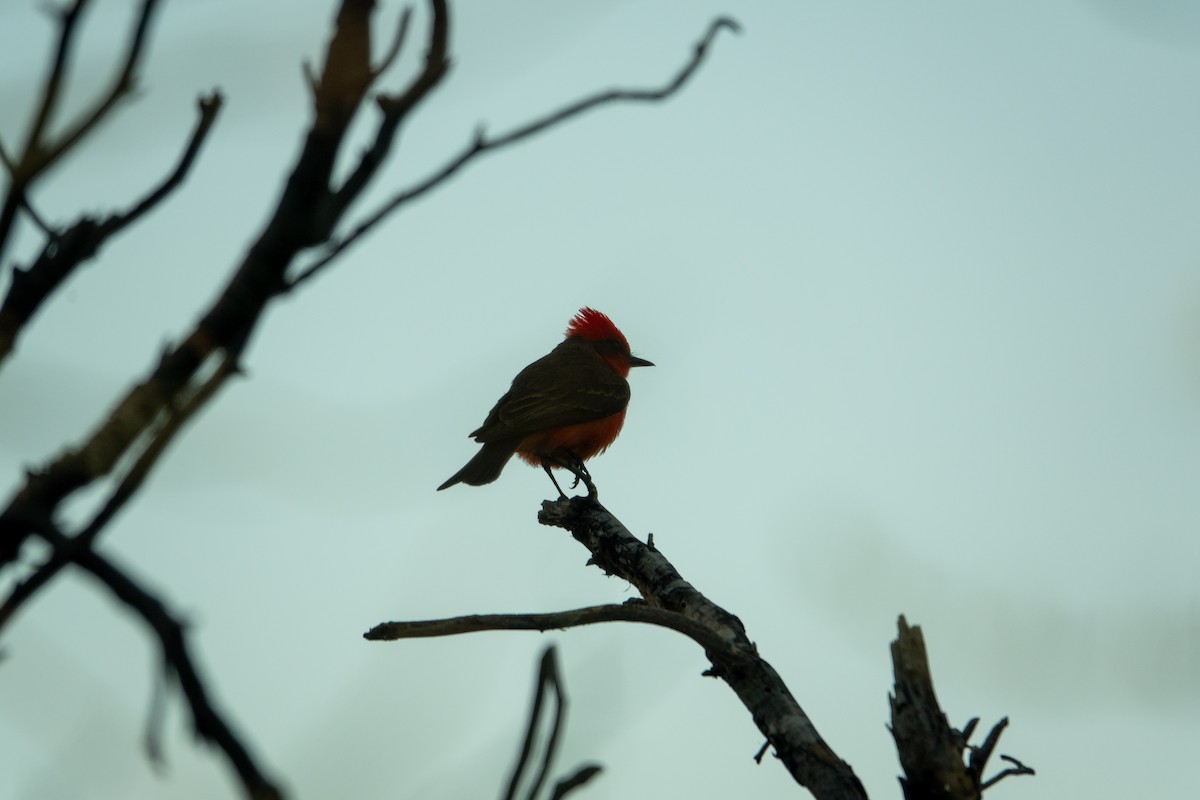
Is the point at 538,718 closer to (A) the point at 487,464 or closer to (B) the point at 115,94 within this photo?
(B) the point at 115,94

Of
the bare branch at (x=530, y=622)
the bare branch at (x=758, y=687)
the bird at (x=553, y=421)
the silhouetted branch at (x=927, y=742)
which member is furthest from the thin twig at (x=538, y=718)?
the bird at (x=553, y=421)

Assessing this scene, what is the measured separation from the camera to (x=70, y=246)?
1596 millimetres

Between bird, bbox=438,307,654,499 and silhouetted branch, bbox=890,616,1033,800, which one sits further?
bird, bbox=438,307,654,499

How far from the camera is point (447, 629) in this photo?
3.20 meters

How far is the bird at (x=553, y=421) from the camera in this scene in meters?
8.48

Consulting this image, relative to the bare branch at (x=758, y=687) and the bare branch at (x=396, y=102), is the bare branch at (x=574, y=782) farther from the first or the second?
the bare branch at (x=758, y=687)

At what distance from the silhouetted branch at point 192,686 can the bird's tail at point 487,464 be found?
7.21 m

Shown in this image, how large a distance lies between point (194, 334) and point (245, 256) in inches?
3.8

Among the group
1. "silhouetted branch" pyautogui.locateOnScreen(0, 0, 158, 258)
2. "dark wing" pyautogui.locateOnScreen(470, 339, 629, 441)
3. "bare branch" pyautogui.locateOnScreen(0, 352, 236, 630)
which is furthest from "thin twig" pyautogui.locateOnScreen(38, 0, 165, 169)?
"dark wing" pyautogui.locateOnScreen(470, 339, 629, 441)

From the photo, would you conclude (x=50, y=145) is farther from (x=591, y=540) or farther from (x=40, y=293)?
(x=591, y=540)

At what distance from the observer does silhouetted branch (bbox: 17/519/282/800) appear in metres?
0.93

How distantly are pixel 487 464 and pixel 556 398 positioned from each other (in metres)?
0.76

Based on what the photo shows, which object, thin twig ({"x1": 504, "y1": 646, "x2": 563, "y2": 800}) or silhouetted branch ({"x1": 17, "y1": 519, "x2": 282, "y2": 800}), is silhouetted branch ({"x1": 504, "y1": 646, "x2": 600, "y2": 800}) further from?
silhouetted branch ({"x1": 17, "y1": 519, "x2": 282, "y2": 800})

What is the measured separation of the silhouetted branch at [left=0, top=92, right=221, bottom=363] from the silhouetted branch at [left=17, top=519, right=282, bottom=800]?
51 cm
